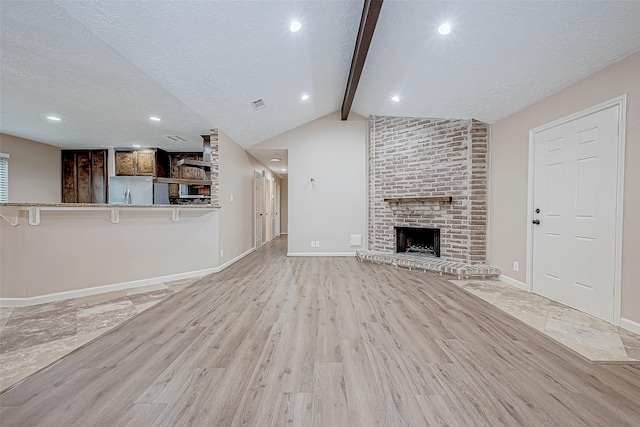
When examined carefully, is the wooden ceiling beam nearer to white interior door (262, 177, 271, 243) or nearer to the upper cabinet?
white interior door (262, 177, 271, 243)

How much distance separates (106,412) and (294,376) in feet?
3.18

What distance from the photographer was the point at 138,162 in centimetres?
572

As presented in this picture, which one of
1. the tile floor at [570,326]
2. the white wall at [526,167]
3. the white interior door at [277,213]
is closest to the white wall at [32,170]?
the white interior door at [277,213]

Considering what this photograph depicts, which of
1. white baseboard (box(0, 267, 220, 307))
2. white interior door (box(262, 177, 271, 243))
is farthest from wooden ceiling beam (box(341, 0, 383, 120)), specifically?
white interior door (box(262, 177, 271, 243))

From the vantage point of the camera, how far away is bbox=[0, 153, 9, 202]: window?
482 cm

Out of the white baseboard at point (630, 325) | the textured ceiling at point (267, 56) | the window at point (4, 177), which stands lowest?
the white baseboard at point (630, 325)

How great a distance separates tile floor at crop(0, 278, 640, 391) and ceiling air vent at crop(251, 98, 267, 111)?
2864 millimetres

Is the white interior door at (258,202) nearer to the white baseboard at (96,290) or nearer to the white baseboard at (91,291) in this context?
the white baseboard at (96,290)

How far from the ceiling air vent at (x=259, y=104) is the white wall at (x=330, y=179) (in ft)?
4.89

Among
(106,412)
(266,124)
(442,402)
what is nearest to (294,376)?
(442,402)

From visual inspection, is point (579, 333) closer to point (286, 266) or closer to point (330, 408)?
point (330, 408)

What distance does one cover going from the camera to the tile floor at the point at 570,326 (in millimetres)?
1852

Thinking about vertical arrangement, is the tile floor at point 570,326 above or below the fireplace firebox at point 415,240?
below

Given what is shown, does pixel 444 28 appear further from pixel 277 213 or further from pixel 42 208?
pixel 277 213
